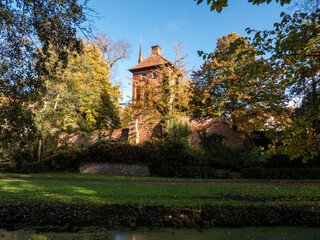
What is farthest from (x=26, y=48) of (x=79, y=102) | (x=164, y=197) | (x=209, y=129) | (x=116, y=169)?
(x=209, y=129)

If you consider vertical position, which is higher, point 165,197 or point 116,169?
point 165,197

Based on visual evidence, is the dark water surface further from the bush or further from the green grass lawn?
the bush

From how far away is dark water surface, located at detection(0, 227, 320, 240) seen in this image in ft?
10.9

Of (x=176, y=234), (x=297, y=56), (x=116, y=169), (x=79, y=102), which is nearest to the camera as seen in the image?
(x=176, y=234)

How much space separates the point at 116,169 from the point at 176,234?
554 inches

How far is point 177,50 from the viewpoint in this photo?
21.0 meters

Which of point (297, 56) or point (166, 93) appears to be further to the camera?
point (166, 93)

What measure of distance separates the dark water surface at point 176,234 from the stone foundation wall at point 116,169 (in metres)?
13.0

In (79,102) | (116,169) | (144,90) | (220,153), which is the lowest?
(116,169)

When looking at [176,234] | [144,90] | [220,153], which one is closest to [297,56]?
[176,234]

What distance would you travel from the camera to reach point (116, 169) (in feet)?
55.7

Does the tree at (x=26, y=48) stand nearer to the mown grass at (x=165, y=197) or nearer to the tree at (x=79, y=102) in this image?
the mown grass at (x=165, y=197)

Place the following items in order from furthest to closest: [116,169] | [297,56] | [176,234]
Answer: [116,169], [297,56], [176,234]

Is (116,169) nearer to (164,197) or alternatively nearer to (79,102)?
(79,102)
